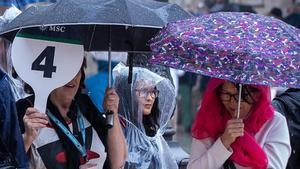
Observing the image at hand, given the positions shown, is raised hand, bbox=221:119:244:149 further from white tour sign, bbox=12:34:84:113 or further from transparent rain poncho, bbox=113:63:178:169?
transparent rain poncho, bbox=113:63:178:169

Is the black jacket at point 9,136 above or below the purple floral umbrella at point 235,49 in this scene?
below

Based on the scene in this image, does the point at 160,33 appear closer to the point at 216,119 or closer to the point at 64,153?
the point at 216,119

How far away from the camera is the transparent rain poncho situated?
475cm

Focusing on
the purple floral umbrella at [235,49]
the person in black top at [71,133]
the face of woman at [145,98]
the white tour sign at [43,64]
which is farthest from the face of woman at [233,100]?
the face of woman at [145,98]

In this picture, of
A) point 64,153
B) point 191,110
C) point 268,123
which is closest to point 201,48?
point 268,123

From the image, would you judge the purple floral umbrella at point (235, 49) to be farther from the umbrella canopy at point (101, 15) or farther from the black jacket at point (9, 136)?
the black jacket at point (9, 136)

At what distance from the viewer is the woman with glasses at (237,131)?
3748 mm

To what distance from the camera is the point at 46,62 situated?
12.9 feet

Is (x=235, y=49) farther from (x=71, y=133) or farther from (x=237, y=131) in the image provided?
(x=71, y=133)

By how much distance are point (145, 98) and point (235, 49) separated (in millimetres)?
1392

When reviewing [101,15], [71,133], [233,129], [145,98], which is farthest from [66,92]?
[233,129]

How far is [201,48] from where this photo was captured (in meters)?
3.55

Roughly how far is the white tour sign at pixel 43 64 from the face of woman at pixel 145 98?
867 mm

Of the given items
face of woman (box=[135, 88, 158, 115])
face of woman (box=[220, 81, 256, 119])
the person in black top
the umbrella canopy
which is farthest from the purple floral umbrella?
face of woman (box=[135, 88, 158, 115])
